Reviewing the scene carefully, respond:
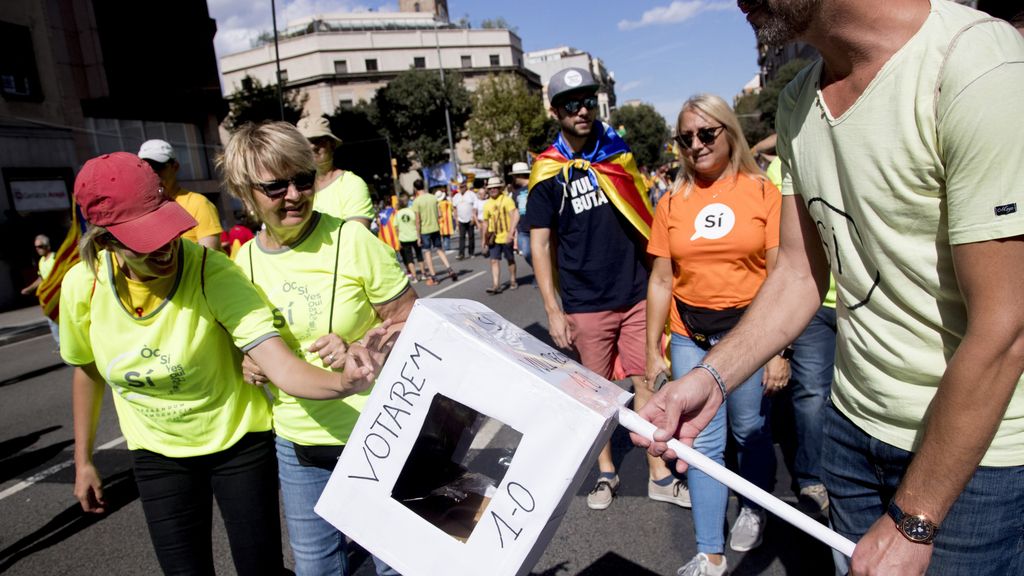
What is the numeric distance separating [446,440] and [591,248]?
223 cm

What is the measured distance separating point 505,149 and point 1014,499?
49.5 metres

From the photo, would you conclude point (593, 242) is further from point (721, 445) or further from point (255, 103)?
point (255, 103)

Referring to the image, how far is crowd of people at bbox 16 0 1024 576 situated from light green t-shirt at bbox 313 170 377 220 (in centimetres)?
2

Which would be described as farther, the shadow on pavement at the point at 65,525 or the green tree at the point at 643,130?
the green tree at the point at 643,130

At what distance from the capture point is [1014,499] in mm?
1301

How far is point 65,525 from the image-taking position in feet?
12.9

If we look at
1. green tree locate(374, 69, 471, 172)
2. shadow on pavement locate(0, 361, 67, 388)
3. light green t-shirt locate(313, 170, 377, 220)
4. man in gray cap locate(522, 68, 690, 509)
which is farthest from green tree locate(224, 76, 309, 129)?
man in gray cap locate(522, 68, 690, 509)

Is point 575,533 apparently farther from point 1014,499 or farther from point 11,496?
point 11,496

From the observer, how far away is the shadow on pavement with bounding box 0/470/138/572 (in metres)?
3.63

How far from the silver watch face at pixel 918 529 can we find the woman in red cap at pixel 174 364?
1.42 meters

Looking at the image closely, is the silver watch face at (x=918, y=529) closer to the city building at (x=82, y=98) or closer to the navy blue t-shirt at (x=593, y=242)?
the navy blue t-shirt at (x=593, y=242)

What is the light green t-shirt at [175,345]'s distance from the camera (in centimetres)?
207

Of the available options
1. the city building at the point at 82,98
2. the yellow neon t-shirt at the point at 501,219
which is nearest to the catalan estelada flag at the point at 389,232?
the yellow neon t-shirt at the point at 501,219

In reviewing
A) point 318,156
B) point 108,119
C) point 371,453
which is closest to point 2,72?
Result: point 108,119
